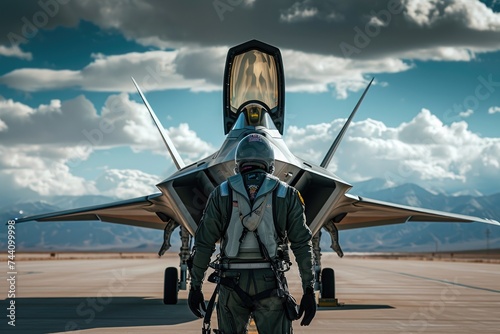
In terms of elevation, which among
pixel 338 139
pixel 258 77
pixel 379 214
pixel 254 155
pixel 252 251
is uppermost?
pixel 258 77

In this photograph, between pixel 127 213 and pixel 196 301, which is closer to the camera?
pixel 196 301

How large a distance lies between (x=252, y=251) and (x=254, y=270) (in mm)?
150

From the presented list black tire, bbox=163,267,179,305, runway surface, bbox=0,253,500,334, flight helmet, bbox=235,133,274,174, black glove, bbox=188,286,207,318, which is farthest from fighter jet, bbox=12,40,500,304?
black glove, bbox=188,286,207,318

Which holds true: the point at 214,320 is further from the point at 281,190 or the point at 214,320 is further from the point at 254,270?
the point at 281,190

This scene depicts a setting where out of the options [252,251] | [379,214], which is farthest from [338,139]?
[252,251]

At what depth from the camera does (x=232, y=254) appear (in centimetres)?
549

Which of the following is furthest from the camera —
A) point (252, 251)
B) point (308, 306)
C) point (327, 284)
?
point (327, 284)

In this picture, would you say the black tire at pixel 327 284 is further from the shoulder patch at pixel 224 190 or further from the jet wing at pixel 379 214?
the shoulder patch at pixel 224 190

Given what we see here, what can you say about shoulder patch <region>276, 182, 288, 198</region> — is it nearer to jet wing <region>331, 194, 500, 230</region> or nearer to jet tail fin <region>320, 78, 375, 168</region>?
jet wing <region>331, 194, 500, 230</region>

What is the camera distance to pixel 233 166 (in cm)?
927

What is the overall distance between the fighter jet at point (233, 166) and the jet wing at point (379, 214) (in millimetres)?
28

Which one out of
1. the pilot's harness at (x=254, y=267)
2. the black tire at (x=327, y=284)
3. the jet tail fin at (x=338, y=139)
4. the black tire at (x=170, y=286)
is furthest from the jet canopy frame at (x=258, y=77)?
the pilot's harness at (x=254, y=267)

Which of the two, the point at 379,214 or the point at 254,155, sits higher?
the point at 379,214

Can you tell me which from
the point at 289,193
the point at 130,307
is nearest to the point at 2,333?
the point at 130,307
